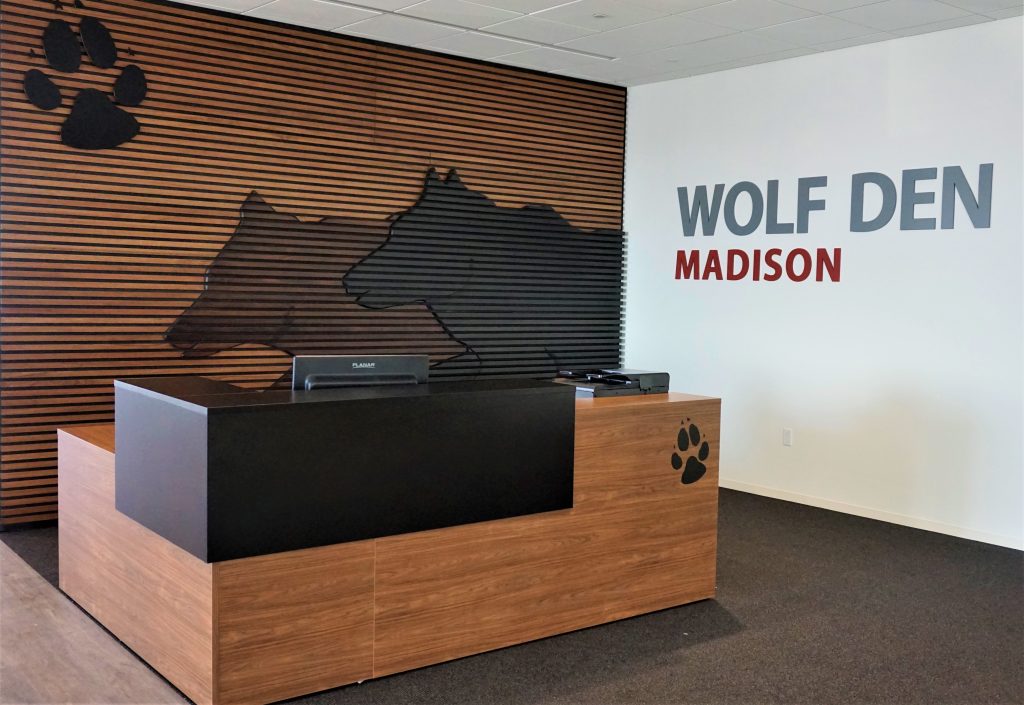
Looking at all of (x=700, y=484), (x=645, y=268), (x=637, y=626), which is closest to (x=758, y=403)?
(x=645, y=268)

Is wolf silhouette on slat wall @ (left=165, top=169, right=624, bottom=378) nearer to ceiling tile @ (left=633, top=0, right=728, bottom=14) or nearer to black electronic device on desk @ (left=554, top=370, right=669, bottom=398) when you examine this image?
ceiling tile @ (left=633, top=0, right=728, bottom=14)

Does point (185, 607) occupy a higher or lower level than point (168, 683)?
higher

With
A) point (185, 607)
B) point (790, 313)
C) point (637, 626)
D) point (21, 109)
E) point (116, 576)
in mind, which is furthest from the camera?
point (790, 313)

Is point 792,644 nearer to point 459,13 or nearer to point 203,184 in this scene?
point 459,13

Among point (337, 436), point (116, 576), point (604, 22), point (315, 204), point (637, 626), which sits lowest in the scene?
point (637, 626)

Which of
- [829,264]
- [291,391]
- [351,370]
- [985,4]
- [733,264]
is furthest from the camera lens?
[733,264]

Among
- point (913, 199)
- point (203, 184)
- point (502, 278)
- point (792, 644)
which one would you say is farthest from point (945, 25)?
point (203, 184)

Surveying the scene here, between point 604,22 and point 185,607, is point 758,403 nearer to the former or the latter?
point 604,22

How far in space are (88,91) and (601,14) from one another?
8.81 ft

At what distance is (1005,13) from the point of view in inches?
203

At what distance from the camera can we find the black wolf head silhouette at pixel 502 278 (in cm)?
646

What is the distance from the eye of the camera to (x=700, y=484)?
14.0ft

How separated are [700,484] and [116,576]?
231 cm

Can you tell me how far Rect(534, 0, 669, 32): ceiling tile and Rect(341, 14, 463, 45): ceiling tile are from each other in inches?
27.3
